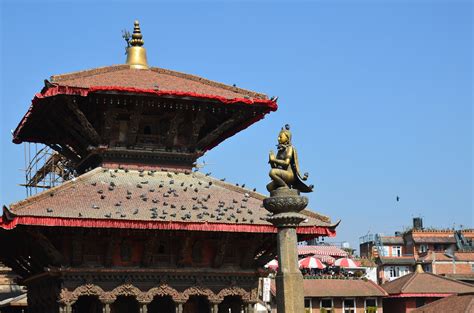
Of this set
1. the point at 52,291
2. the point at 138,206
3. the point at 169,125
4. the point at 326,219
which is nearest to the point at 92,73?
the point at 169,125

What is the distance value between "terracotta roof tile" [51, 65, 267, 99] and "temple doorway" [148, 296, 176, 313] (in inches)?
310

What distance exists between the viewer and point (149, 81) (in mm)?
32344

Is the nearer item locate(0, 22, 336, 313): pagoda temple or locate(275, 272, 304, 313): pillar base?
locate(275, 272, 304, 313): pillar base

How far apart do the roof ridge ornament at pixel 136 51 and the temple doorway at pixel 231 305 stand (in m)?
10.2

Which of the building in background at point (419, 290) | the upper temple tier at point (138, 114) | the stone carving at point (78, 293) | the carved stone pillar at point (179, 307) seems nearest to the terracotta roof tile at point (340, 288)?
the building in background at point (419, 290)

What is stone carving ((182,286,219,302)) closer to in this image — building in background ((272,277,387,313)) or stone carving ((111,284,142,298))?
stone carving ((111,284,142,298))

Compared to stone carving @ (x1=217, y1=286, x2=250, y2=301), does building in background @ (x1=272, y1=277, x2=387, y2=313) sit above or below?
above

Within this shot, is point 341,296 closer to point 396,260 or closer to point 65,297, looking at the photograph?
point 396,260

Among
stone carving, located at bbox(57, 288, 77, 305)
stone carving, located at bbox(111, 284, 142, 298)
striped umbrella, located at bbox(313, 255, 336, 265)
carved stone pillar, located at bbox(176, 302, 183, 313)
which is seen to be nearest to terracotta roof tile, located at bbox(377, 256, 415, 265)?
striped umbrella, located at bbox(313, 255, 336, 265)

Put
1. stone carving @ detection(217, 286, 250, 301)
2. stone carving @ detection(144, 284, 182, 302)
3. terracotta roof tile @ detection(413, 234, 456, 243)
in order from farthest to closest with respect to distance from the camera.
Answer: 1. terracotta roof tile @ detection(413, 234, 456, 243)
2. stone carving @ detection(217, 286, 250, 301)
3. stone carving @ detection(144, 284, 182, 302)

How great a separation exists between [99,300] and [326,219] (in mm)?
8630

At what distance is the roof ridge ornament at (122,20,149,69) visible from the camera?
34.7 meters

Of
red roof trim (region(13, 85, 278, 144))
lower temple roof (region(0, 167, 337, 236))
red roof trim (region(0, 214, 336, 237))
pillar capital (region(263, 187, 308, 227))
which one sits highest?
red roof trim (region(13, 85, 278, 144))

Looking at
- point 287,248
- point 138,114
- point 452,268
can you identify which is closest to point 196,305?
point 138,114
